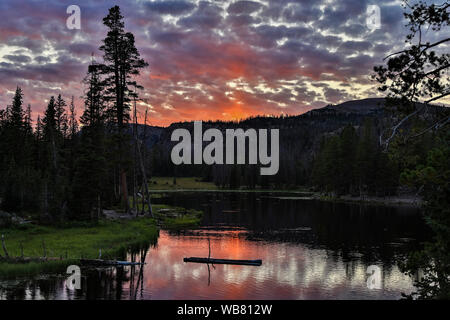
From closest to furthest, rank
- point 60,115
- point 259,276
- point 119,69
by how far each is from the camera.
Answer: point 259,276 < point 119,69 < point 60,115

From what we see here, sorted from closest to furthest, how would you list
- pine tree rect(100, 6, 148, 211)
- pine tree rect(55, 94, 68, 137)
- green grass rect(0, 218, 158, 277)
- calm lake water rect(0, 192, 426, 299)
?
calm lake water rect(0, 192, 426, 299) → green grass rect(0, 218, 158, 277) → pine tree rect(100, 6, 148, 211) → pine tree rect(55, 94, 68, 137)

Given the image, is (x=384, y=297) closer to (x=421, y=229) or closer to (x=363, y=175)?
(x=421, y=229)

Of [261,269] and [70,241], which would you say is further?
[70,241]

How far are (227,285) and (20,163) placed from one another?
199 feet

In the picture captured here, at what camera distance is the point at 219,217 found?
64312 millimetres

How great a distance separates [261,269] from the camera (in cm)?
2941

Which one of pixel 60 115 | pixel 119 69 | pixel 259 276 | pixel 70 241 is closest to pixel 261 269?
pixel 259 276

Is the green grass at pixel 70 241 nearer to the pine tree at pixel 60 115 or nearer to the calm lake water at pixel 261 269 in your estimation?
the calm lake water at pixel 261 269

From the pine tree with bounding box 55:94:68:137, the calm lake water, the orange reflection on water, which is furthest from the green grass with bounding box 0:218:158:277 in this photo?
the pine tree with bounding box 55:94:68:137

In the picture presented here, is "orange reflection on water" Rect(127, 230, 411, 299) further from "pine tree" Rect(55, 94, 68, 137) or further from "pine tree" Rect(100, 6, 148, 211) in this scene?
"pine tree" Rect(55, 94, 68, 137)

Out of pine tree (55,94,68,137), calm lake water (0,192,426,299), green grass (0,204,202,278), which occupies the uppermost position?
pine tree (55,94,68,137)

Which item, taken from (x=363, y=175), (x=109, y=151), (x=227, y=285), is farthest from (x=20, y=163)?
(x=363, y=175)

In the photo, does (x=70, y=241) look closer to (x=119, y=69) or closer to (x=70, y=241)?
(x=70, y=241)

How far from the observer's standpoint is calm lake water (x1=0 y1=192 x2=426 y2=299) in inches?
903
